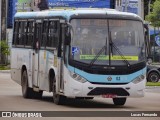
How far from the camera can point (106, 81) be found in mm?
20438

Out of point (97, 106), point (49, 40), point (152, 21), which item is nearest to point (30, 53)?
point (49, 40)

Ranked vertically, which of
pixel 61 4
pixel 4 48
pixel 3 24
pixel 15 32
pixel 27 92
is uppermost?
pixel 15 32

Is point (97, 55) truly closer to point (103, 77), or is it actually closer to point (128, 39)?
point (103, 77)

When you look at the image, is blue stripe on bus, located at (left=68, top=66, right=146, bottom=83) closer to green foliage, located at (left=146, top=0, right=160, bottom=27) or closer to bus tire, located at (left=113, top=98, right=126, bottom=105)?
bus tire, located at (left=113, top=98, right=126, bottom=105)

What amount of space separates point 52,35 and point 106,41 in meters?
2.36

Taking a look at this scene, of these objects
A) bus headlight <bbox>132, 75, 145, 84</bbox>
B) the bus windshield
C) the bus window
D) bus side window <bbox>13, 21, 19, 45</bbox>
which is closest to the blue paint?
bus side window <bbox>13, 21, 19, 45</bbox>

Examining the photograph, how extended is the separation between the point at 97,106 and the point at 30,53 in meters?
4.23

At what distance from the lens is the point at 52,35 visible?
22469mm

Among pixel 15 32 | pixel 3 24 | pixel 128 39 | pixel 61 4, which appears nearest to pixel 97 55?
pixel 128 39

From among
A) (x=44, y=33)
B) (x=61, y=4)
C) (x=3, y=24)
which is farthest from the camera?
(x=61, y=4)

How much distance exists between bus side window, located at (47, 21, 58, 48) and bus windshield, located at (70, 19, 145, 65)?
4.57ft

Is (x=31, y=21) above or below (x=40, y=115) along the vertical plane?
above

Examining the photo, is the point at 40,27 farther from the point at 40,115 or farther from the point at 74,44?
the point at 40,115

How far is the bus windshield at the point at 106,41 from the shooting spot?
20.5m
